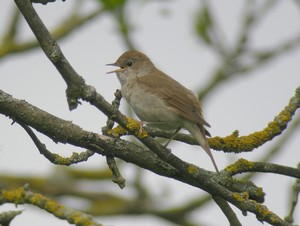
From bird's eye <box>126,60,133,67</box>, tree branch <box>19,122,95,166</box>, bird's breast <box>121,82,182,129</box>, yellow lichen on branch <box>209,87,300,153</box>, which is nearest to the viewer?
tree branch <box>19,122,95,166</box>

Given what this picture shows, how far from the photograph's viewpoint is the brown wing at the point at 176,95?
5.76 m

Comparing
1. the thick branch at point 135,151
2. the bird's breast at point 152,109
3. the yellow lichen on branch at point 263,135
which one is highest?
the bird's breast at point 152,109

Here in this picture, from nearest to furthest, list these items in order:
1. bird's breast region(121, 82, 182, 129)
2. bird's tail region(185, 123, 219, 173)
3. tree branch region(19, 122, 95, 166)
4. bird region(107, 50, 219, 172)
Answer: tree branch region(19, 122, 95, 166), bird's tail region(185, 123, 219, 173), bird region(107, 50, 219, 172), bird's breast region(121, 82, 182, 129)

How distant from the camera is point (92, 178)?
9.95 meters

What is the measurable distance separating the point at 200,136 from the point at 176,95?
984 mm

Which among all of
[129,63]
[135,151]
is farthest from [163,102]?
[135,151]

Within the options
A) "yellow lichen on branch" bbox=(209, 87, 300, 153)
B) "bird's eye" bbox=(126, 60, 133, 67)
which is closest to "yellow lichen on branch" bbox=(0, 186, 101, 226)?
"yellow lichen on branch" bbox=(209, 87, 300, 153)

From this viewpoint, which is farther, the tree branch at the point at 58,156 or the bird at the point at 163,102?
the bird at the point at 163,102

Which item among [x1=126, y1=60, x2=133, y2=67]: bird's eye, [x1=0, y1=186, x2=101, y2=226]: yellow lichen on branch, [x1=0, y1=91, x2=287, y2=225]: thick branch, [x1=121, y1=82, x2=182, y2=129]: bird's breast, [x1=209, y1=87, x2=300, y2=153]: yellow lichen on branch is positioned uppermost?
[x1=126, y1=60, x2=133, y2=67]: bird's eye

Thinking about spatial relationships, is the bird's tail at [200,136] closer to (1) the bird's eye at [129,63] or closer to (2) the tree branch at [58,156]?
(2) the tree branch at [58,156]

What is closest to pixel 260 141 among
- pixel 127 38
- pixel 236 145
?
pixel 236 145

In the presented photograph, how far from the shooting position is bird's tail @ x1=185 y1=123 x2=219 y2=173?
500 centimetres

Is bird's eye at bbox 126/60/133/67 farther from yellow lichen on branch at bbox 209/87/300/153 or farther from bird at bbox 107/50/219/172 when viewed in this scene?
yellow lichen on branch at bbox 209/87/300/153

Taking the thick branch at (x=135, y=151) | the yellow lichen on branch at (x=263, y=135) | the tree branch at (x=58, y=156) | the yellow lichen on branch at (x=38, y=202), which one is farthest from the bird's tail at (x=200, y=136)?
the yellow lichen on branch at (x=38, y=202)
